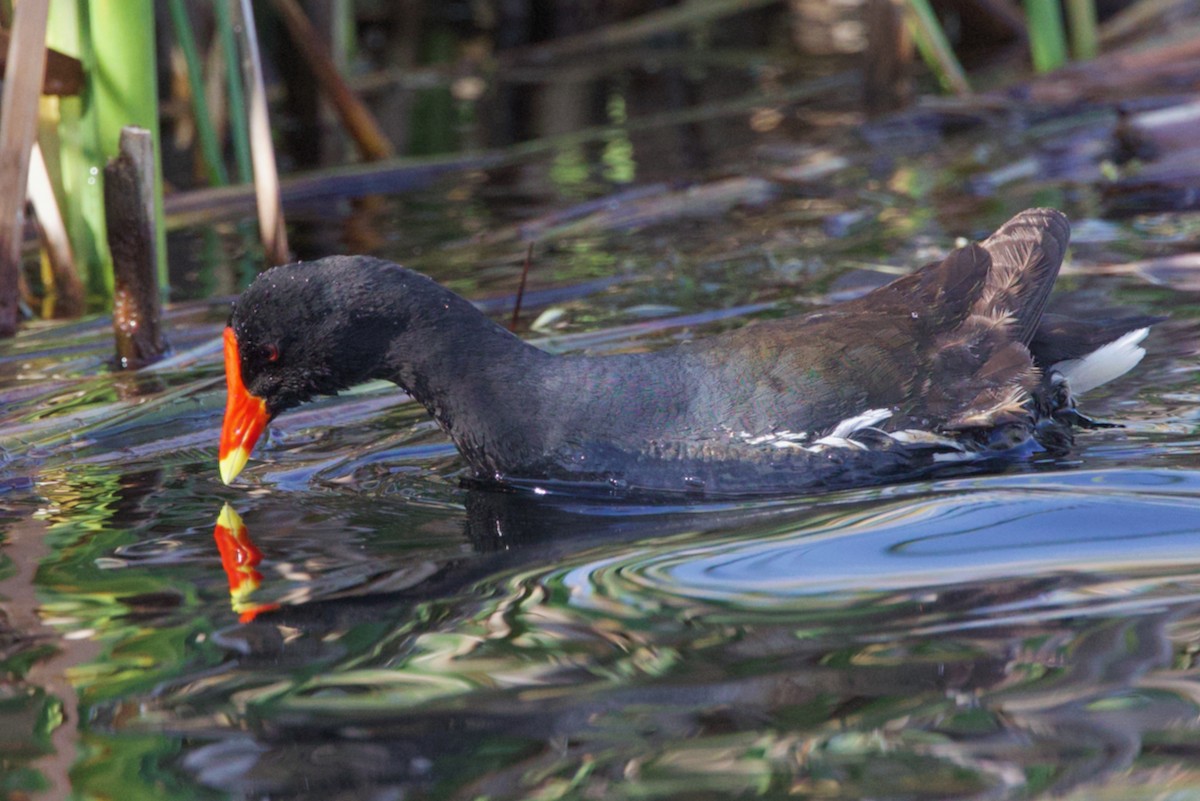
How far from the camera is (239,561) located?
3094 millimetres

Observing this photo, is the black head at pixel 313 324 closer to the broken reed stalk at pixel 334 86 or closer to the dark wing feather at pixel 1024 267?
the dark wing feather at pixel 1024 267

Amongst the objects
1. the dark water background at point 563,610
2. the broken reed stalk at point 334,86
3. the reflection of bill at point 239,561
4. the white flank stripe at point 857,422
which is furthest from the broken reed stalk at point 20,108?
the broken reed stalk at point 334,86

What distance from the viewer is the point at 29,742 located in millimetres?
2285

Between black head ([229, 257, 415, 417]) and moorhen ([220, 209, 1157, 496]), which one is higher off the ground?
black head ([229, 257, 415, 417])

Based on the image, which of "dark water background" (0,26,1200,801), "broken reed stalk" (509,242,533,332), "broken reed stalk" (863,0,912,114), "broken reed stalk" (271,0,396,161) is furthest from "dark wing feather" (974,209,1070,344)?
"broken reed stalk" (863,0,912,114)

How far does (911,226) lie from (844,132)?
1789 mm

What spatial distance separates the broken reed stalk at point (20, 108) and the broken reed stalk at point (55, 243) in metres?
0.37

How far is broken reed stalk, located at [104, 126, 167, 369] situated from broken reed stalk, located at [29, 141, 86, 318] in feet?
1.30

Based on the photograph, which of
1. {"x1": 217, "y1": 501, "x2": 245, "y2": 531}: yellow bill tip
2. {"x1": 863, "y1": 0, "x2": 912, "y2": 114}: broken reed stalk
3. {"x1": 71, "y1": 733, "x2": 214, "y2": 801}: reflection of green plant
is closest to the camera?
{"x1": 71, "y1": 733, "x2": 214, "y2": 801}: reflection of green plant

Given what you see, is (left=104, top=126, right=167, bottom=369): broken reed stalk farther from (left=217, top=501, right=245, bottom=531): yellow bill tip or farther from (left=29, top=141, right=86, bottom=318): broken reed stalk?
(left=217, top=501, right=245, bottom=531): yellow bill tip

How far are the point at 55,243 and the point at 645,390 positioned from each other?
7.20 feet

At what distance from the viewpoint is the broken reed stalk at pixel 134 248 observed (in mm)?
4332

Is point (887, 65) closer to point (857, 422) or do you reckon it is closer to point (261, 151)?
point (261, 151)

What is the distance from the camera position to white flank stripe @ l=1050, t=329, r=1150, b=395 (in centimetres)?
392
